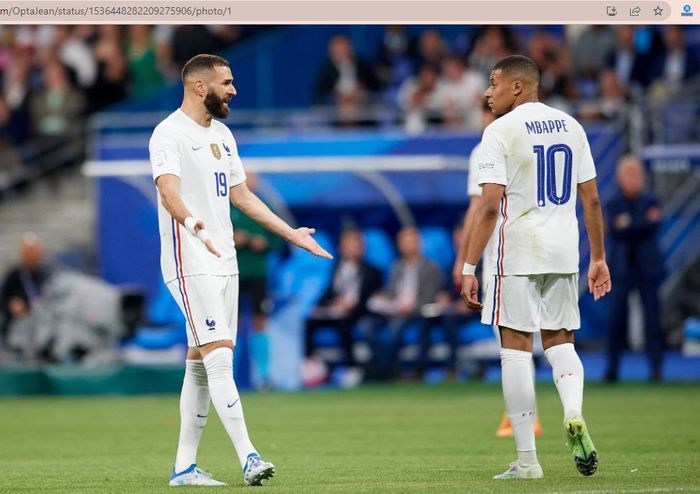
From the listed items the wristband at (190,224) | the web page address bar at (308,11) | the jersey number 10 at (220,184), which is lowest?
the wristband at (190,224)

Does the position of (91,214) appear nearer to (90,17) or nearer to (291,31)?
(291,31)

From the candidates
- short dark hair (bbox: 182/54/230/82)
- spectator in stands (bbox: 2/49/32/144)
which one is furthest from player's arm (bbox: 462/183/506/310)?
spectator in stands (bbox: 2/49/32/144)

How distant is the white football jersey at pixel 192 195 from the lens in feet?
28.1

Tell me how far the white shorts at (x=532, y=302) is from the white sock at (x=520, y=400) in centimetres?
18

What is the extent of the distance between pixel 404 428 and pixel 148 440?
222 cm

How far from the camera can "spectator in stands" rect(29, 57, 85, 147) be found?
79.3ft

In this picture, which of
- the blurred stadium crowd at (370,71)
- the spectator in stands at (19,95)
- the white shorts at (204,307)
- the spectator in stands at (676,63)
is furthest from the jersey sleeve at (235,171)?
the spectator in stands at (19,95)

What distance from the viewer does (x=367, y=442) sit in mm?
11688

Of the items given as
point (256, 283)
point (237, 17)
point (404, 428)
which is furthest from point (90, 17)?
point (256, 283)

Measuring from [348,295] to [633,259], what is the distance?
369 cm

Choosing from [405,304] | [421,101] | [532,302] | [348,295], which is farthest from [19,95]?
[532,302]

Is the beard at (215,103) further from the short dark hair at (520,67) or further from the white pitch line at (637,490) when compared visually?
the white pitch line at (637,490)

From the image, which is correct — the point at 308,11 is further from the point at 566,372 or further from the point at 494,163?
the point at 566,372

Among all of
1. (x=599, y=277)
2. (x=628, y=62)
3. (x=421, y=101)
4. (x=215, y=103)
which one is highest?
(x=628, y=62)
